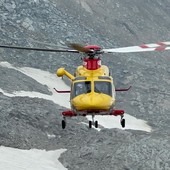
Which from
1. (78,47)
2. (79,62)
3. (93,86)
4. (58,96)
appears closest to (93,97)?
(93,86)

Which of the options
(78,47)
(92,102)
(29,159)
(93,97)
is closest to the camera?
(78,47)

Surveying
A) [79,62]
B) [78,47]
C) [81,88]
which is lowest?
[81,88]

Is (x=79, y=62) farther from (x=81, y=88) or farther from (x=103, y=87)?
(x=81, y=88)

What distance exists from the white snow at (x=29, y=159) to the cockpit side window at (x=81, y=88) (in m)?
16.4

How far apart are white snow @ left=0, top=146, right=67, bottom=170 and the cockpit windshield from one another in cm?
1682

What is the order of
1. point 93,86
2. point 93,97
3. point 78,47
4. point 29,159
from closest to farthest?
point 78,47 < point 93,97 < point 93,86 < point 29,159

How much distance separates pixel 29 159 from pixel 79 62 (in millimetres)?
23394

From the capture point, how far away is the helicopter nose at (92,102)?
1894cm

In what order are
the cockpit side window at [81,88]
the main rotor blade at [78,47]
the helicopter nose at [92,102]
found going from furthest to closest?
the cockpit side window at [81,88] < the helicopter nose at [92,102] < the main rotor blade at [78,47]

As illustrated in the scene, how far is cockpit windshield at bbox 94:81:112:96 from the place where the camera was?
19.8 meters

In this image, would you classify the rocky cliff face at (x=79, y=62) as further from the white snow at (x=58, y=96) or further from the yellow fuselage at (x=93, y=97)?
the yellow fuselage at (x=93, y=97)

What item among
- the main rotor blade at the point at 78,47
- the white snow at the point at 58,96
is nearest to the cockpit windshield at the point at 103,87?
the main rotor blade at the point at 78,47

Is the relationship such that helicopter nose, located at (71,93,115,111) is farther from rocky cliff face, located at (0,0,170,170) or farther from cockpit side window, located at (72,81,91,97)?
rocky cliff face, located at (0,0,170,170)

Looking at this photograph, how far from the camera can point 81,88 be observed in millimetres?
19812
